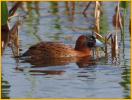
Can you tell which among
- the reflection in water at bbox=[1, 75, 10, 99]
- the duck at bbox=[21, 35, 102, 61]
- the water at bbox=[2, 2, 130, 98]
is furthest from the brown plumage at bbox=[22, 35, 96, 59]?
the reflection in water at bbox=[1, 75, 10, 99]

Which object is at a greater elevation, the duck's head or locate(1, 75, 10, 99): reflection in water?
the duck's head

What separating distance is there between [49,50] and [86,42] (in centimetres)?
120

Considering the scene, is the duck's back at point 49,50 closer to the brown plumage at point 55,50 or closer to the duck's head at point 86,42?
the brown plumage at point 55,50

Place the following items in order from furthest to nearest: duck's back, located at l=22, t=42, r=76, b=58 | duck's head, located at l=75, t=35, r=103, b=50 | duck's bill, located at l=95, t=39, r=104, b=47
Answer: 1. duck's head, located at l=75, t=35, r=103, b=50
2. duck's bill, located at l=95, t=39, r=104, b=47
3. duck's back, located at l=22, t=42, r=76, b=58

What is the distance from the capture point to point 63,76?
10727 millimetres

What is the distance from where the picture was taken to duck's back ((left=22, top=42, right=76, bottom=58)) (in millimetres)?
12945

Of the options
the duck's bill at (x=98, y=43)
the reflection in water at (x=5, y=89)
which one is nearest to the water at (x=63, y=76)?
the reflection in water at (x=5, y=89)

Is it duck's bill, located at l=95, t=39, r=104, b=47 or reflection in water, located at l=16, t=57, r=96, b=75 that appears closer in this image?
reflection in water, located at l=16, t=57, r=96, b=75

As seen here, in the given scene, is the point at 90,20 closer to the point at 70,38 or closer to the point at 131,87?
the point at 70,38

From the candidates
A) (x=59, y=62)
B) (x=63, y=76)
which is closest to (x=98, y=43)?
(x=59, y=62)

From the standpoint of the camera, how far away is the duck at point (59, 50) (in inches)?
510

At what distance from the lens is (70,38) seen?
1460 centimetres

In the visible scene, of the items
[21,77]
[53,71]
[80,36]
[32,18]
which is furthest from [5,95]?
[32,18]

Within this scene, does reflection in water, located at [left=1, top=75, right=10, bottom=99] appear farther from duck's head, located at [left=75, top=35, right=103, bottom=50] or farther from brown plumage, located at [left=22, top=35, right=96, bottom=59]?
duck's head, located at [left=75, top=35, right=103, bottom=50]
